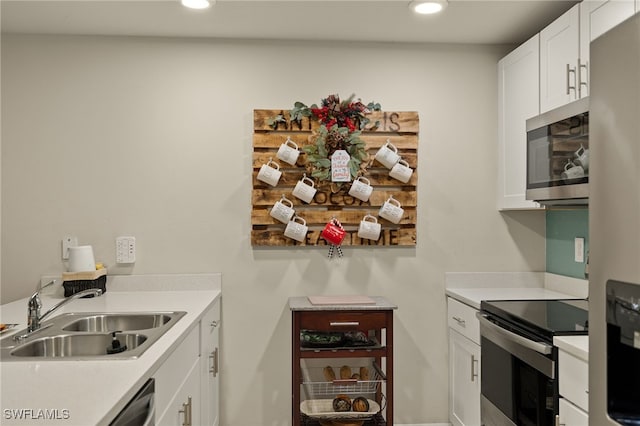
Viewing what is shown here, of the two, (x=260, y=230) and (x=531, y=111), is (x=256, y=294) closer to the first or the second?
Result: (x=260, y=230)

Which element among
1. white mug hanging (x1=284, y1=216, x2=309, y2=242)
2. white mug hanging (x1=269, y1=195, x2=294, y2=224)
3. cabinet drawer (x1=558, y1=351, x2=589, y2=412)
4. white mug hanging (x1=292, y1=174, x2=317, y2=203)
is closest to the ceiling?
white mug hanging (x1=292, y1=174, x2=317, y2=203)

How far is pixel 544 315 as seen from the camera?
2164mm

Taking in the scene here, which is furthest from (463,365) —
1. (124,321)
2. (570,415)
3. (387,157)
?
(124,321)

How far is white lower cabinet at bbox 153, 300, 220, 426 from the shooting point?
5.33 feet

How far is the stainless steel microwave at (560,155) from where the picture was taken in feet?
6.72

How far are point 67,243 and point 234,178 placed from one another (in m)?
0.99

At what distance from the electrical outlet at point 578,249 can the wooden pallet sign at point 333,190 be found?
0.87 meters

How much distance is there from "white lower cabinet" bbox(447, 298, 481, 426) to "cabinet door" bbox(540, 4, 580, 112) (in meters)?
1.12

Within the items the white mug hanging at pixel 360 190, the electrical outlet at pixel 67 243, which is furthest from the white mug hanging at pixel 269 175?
the electrical outlet at pixel 67 243

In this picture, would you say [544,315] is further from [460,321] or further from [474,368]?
[460,321]

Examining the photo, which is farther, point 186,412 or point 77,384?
point 186,412

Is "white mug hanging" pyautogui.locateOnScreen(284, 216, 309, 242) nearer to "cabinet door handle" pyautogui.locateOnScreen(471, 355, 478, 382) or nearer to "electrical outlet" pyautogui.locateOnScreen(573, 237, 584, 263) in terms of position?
"cabinet door handle" pyautogui.locateOnScreen(471, 355, 478, 382)

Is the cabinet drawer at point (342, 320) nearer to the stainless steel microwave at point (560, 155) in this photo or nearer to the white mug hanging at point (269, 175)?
the white mug hanging at point (269, 175)

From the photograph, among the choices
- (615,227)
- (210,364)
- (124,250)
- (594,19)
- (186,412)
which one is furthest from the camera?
(124,250)
